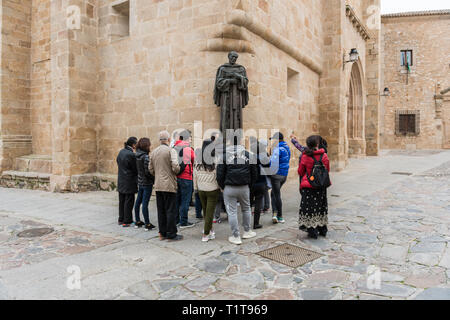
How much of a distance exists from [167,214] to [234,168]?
121 cm

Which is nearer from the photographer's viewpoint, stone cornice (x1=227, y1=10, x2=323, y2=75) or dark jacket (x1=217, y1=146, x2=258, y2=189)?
dark jacket (x1=217, y1=146, x2=258, y2=189)

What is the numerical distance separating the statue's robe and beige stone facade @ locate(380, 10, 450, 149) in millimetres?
25387

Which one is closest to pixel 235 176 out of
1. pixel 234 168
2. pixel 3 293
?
pixel 234 168

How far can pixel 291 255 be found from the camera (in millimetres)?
4168

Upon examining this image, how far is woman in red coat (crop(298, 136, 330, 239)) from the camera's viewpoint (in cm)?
481

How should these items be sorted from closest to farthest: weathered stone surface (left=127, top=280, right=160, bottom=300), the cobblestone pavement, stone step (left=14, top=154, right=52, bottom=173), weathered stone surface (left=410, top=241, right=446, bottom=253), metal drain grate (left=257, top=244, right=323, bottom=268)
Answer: weathered stone surface (left=127, top=280, right=160, bottom=300), the cobblestone pavement, metal drain grate (left=257, top=244, right=323, bottom=268), weathered stone surface (left=410, top=241, right=446, bottom=253), stone step (left=14, top=154, right=52, bottom=173)

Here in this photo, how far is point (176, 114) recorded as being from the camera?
26.1ft

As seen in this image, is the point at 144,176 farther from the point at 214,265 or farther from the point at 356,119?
the point at 356,119

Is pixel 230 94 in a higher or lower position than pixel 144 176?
higher

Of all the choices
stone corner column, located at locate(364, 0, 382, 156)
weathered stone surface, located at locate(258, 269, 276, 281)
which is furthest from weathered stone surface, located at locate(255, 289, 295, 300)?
stone corner column, located at locate(364, 0, 382, 156)

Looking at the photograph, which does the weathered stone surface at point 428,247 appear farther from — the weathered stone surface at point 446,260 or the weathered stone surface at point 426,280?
the weathered stone surface at point 426,280

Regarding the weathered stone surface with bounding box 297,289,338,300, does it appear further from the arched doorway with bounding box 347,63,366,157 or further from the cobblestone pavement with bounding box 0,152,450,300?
the arched doorway with bounding box 347,63,366,157
